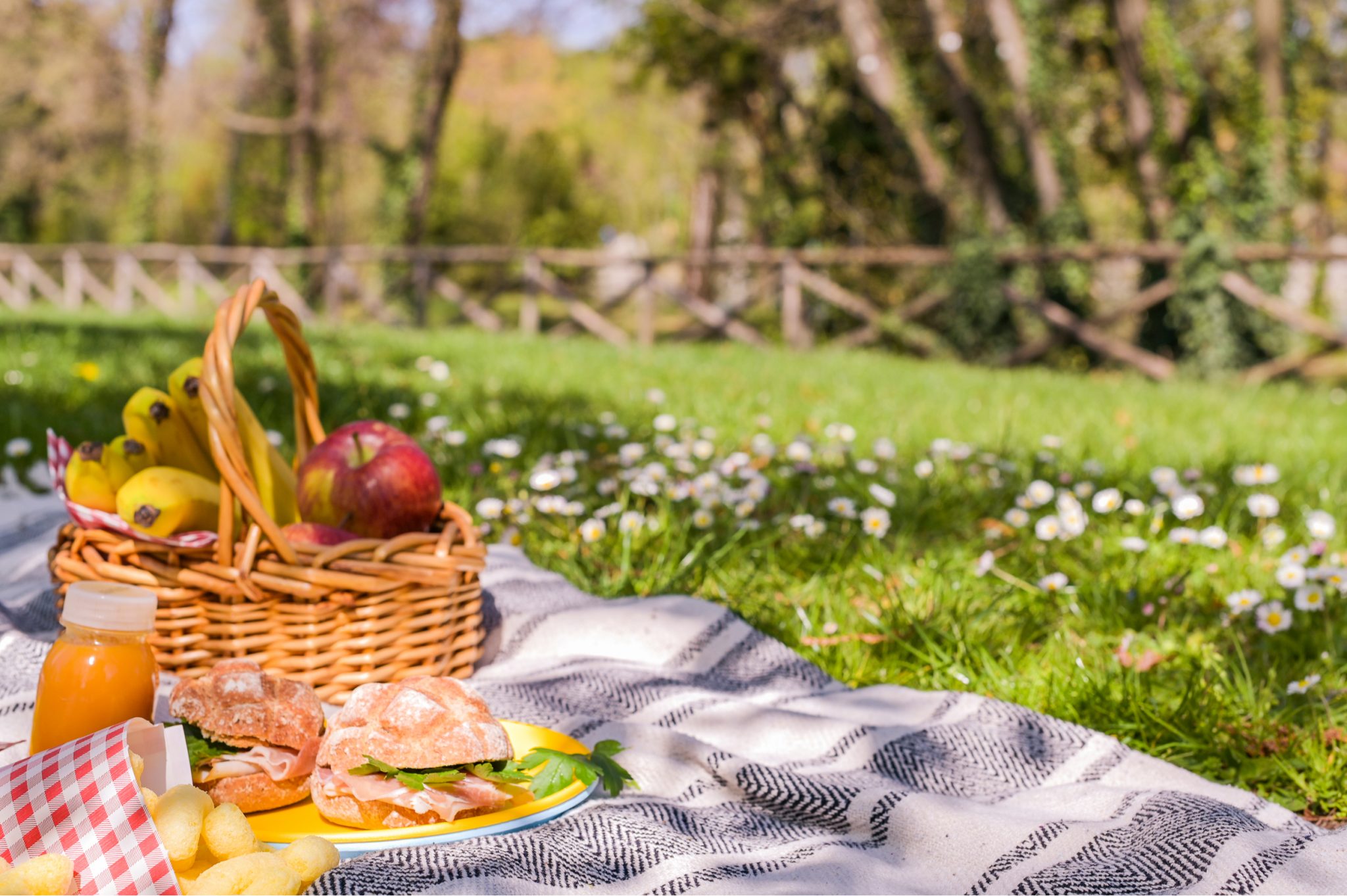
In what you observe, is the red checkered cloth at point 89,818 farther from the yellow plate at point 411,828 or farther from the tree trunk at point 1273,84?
the tree trunk at point 1273,84

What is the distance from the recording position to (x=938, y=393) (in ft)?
22.0

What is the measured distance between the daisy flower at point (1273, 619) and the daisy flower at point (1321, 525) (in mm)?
523

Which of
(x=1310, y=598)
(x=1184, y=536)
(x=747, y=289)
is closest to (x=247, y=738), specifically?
(x=1310, y=598)

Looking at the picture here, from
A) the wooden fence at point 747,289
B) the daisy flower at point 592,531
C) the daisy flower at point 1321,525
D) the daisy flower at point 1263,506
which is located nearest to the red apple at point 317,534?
the daisy flower at point 592,531

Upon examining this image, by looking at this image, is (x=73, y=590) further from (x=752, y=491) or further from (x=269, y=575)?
(x=752, y=491)

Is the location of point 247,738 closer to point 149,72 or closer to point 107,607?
point 107,607

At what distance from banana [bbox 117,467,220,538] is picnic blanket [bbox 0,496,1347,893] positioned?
31cm

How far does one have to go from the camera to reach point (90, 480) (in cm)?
196

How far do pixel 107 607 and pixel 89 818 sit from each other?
1.00ft

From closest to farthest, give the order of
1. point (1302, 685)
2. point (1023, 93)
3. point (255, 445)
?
point (1302, 685) < point (255, 445) < point (1023, 93)

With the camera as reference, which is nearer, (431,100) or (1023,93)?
(1023,93)

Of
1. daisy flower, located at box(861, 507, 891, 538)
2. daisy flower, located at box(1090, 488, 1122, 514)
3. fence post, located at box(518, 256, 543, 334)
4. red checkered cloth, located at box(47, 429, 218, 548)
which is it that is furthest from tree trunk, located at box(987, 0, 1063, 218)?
red checkered cloth, located at box(47, 429, 218, 548)

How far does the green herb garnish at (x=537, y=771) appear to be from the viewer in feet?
4.63

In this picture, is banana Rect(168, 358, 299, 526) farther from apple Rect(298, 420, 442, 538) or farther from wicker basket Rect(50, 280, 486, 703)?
wicker basket Rect(50, 280, 486, 703)
